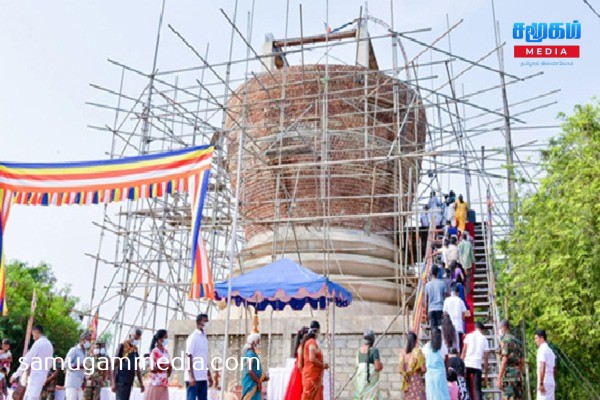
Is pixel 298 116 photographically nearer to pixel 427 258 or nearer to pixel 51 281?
pixel 427 258

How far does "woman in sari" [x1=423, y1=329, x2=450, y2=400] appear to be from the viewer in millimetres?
6848

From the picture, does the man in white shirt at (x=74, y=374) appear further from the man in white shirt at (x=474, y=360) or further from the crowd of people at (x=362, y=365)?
the man in white shirt at (x=474, y=360)

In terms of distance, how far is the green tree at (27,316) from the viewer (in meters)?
22.4

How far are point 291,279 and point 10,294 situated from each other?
16918 millimetres

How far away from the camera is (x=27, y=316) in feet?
75.0

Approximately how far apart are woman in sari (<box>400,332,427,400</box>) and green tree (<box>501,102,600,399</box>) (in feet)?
9.87

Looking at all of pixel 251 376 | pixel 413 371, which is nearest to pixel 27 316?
pixel 251 376

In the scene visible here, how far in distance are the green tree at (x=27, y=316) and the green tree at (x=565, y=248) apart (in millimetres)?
17808

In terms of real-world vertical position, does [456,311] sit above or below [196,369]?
above

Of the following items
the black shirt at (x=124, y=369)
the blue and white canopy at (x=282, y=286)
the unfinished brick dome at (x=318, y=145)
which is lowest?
the black shirt at (x=124, y=369)

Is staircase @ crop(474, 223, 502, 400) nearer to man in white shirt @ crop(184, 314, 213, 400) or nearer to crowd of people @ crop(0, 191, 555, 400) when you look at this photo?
crowd of people @ crop(0, 191, 555, 400)

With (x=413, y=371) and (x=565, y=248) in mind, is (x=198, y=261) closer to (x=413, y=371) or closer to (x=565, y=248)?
(x=413, y=371)

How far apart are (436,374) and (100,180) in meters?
5.64

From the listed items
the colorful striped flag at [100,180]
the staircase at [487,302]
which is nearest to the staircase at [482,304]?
the staircase at [487,302]
